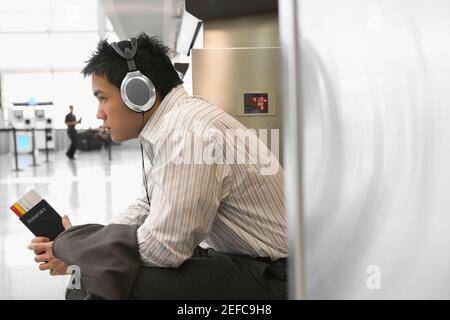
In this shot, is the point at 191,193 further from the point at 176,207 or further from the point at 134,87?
the point at 134,87

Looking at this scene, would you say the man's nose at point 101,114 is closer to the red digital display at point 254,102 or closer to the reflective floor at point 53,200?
the reflective floor at point 53,200

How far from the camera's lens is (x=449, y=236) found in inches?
34.1

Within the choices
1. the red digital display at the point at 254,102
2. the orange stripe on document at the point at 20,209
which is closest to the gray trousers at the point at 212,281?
the orange stripe on document at the point at 20,209

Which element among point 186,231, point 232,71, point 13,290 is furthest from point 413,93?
point 232,71

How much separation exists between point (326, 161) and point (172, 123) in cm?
76

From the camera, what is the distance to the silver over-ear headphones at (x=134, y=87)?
1.64 metres

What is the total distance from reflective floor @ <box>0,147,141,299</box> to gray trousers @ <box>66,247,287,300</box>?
1.55m

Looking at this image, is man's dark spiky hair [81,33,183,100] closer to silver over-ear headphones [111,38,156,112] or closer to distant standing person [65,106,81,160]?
silver over-ear headphones [111,38,156,112]

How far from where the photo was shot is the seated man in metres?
1.44

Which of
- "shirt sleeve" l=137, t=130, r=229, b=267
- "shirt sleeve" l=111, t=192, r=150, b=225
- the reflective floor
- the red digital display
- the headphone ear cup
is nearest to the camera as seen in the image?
"shirt sleeve" l=137, t=130, r=229, b=267

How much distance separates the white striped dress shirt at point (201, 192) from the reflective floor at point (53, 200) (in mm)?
1600

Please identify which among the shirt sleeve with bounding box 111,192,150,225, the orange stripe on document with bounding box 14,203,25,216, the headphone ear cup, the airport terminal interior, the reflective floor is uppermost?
the headphone ear cup

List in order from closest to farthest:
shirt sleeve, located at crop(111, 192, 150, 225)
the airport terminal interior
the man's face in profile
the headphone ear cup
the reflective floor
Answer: the airport terminal interior < the headphone ear cup < the man's face in profile < shirt sleeve, located at crop(111, 192, 150, 225) < the reflective floor

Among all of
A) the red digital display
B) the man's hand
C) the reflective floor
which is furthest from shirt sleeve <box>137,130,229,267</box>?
the red digital display
